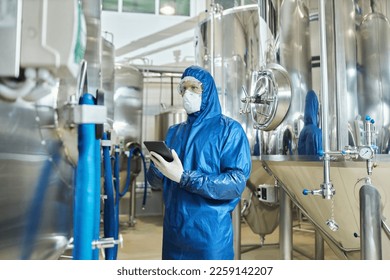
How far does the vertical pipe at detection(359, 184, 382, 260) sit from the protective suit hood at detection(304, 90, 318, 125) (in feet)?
0.95

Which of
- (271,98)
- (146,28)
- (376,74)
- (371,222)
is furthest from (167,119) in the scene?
(371,222)

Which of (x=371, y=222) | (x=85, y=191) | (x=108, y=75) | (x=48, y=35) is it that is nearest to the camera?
(x=48, y=35)

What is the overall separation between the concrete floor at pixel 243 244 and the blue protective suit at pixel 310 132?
117cm

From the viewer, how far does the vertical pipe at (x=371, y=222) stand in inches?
31.1

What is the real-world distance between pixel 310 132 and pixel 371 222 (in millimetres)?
337

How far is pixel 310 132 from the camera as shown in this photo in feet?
3.34

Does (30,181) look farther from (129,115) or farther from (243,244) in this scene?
(129,115)

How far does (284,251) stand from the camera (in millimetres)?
1558

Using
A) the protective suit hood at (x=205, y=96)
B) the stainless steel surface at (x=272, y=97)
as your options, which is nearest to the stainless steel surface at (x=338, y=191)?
the stainless steel surface at (x=272, y=97)

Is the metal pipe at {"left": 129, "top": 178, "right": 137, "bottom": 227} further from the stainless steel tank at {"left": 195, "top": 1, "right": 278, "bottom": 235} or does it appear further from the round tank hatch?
the round tank hatch

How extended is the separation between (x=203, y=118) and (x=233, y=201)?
287 mm

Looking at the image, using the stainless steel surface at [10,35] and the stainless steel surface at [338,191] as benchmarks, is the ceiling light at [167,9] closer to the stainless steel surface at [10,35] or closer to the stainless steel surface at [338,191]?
the stainless steel surface at [338,191]

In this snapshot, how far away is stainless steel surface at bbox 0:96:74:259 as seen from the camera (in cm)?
42

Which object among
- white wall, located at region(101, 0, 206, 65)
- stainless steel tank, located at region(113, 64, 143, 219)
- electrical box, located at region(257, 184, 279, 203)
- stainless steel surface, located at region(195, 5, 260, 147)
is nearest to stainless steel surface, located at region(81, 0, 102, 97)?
stainless steel surface, located at region(195, 5, 260, 147)
